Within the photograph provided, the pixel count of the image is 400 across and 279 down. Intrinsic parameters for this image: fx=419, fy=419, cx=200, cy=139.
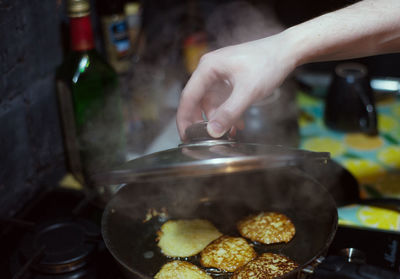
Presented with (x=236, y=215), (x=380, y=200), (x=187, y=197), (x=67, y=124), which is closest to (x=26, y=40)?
(x=67, y=124)

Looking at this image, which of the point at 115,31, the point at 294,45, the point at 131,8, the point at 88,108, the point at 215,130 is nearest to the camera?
the point at 215,130

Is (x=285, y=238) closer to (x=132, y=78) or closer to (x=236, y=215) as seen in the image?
(x=236, y=215)

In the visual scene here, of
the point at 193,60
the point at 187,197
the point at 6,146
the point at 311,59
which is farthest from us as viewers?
the point at 193,60

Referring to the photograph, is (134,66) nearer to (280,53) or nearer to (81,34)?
(81,34)

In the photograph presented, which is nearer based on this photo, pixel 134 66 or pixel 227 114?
pixel 227 114

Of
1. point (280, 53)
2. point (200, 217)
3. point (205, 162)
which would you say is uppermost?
point (280, 53)

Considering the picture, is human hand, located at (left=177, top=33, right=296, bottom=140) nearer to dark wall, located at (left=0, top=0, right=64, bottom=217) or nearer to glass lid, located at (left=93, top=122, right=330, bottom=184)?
glass lid, located at (left=93, top=122, right=330, bottom=184)

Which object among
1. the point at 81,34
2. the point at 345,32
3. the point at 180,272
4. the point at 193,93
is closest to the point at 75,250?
the point at 180,272
